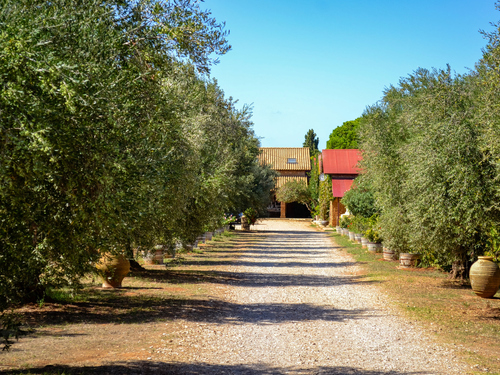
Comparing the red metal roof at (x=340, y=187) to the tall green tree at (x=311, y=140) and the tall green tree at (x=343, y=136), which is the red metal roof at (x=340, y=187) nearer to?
the tall green tree at (x=343, y=136)

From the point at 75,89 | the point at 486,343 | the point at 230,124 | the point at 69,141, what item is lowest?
the point at 486,343

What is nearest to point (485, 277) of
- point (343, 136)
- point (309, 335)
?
point (309, 335)

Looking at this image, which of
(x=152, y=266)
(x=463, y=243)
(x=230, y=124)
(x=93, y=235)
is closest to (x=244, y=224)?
(x=230, y=124)

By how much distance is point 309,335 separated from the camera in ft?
29.2

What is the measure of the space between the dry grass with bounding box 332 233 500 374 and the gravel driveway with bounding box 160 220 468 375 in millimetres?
367

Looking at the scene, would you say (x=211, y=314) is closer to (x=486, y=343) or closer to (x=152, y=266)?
(x=486, y=343)

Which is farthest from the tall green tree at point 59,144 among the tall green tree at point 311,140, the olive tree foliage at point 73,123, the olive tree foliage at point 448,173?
the tall green tree at point 311,140

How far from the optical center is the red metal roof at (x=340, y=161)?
45.9 metres

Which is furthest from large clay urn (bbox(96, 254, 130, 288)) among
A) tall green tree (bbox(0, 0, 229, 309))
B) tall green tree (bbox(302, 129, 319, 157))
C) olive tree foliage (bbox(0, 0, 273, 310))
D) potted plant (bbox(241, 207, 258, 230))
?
tall green tree (bbox(302, 129, 319, 157))

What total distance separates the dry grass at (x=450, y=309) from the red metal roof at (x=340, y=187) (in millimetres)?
25053

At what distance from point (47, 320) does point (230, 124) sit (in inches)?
759

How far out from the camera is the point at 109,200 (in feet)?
17.7

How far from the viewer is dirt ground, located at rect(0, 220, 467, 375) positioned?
22.8ft

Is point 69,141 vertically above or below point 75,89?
below
